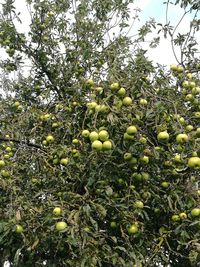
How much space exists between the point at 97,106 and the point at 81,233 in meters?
1.02

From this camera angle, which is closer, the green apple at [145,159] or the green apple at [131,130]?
the green apple at [131,130]

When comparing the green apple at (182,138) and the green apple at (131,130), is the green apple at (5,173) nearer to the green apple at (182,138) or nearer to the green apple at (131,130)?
the green apple at (131,130)

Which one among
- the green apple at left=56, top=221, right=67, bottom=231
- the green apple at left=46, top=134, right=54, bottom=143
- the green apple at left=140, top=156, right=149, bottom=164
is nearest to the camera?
the green apple at left=56, top=221, right=67, bottom=231

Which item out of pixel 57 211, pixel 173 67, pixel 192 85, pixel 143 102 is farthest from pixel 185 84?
pixel 57 211

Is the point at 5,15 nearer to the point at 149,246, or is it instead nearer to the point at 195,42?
the point at 195,42

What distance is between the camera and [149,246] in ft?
12.9

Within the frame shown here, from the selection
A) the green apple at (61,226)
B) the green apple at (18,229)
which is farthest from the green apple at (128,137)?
the green apple at (18,229)

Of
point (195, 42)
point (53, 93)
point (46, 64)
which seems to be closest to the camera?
point (195, 42)

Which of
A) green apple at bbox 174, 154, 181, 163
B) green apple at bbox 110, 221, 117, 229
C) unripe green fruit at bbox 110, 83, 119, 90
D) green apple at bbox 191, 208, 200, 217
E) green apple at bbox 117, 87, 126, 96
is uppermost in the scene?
unripe green fruit at bbox 110, 83, 119, 90

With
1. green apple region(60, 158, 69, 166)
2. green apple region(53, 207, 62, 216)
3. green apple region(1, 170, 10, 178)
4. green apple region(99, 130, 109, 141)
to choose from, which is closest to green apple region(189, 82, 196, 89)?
green apple region(99, 130, 109, 141)

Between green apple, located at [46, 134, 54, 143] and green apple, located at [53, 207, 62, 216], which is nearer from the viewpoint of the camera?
green apple, located at [53, 207, 62, 216]

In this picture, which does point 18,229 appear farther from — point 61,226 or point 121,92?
point 121,92

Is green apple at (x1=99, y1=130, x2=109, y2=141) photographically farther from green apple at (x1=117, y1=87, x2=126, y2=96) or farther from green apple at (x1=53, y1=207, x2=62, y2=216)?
green apple at (x1=53, y1=207, x2=62, y2=216)

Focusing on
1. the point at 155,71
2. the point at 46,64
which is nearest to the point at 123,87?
the point at 155,71
